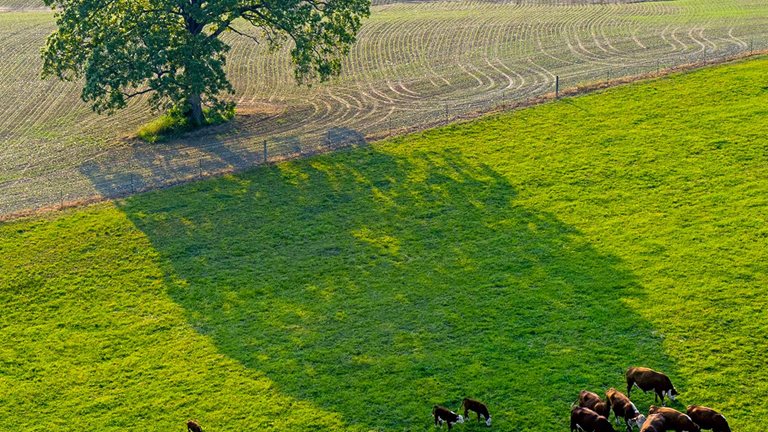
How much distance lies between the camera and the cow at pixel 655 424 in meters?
32.6

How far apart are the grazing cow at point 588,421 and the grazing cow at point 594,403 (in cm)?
55

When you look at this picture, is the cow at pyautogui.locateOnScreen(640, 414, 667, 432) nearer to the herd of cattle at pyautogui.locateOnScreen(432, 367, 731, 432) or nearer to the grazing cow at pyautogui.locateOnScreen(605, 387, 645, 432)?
the herd of cattle at pyautogui.locateOnScreen(432, 367, 731, 432)

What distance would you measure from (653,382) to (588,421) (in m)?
3.66

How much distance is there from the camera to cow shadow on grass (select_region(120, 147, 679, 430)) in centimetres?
3884

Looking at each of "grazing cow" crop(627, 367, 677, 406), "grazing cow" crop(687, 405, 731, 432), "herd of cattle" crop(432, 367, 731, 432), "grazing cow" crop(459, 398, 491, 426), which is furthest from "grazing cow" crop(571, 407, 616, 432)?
"grazing cow" crop(459, 398, 491, 426)

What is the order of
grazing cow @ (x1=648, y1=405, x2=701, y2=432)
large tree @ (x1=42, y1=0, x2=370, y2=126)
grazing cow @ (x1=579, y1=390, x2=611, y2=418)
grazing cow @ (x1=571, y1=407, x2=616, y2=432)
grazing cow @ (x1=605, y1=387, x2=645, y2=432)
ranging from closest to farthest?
1. grazing cow @ (x1=648, y1=405, x2=701, y2=432)
2. grazing cow @ (x1=571, y1=407, x2=616, y2=432)
3. grazing cow @ (x1=605, y1=387, x2=645, y2=432)
4. grazing cow @ (x1=579, y1=390, x2=611, y2=418)
5. large tree @ (x1=42, y1=0, x2=370, y2=126)

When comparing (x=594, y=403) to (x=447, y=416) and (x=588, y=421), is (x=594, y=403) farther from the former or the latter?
(x=447, y=416)

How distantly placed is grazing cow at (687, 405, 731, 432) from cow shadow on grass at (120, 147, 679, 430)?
4.30 meters

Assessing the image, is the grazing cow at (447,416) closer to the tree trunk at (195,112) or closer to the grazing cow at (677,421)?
the grazing cow at (677,421)

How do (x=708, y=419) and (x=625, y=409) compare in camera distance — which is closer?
(x=708, y=419)

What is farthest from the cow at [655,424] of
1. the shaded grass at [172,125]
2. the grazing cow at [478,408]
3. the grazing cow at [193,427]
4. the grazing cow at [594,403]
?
the shaded grass at [172,125]

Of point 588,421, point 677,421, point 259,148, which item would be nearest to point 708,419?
point 677,421

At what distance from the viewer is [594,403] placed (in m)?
34.6

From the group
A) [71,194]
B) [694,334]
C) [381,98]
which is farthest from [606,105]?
[71,194]
